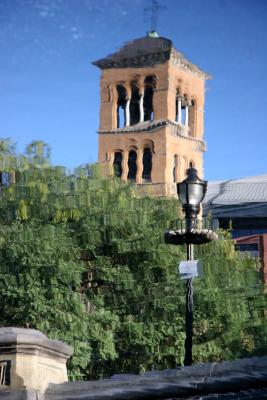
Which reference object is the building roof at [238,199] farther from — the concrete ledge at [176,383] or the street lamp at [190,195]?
the concrete ledge at [176,383]

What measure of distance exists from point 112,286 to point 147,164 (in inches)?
1622

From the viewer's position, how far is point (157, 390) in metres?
9.61

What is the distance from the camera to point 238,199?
52.3 m

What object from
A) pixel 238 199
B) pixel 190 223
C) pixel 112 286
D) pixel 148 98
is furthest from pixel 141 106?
pixel 190 223

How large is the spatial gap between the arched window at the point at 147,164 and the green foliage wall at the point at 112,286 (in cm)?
3740

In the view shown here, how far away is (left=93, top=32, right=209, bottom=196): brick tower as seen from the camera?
67250mm

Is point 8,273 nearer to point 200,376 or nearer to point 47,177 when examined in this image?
point 47,177

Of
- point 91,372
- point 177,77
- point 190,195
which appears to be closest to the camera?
point 190,195

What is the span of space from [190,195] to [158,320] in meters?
12.5

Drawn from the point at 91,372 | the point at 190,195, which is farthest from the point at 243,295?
the point at 190,195

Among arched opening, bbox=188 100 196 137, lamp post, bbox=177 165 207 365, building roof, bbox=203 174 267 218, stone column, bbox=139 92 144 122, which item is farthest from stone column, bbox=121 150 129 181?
lamp post, bbox=177 165 207 365

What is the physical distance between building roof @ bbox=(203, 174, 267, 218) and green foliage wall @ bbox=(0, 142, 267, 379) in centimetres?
2069

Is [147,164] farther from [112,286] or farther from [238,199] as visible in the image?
[112,286]

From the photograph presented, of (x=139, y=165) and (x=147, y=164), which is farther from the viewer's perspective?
(x=147, y=164)
